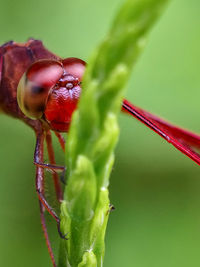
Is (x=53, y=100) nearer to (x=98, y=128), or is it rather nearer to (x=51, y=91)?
(x=51, y=91)

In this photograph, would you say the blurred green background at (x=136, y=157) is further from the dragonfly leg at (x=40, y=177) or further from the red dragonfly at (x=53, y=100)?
the red dragonfly at (x=53, y=100)

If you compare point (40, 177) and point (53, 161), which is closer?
point (40, 177)

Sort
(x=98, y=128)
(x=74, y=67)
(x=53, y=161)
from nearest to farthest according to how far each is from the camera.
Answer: (x=98, y=128)
(x=74, y=67)
(x=53, y=161)

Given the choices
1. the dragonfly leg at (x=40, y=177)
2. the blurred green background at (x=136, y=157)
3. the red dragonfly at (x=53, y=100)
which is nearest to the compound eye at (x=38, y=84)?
Answer: the red dragonfly at (x=53, y=100)

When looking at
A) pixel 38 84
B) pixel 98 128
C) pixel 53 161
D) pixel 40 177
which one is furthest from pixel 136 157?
pixel 98 128

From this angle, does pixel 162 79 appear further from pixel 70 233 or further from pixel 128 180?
pixel 70 233

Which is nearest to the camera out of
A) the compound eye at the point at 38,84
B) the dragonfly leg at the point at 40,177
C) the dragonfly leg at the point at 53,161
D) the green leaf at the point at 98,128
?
the green leaf at the point at 98,128
